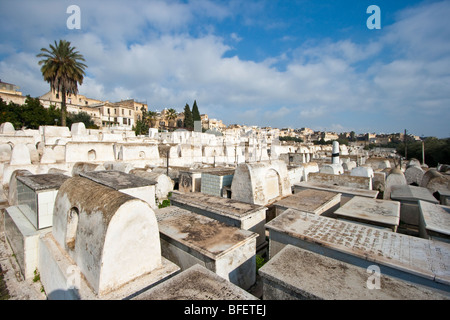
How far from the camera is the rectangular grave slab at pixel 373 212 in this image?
16.4ft

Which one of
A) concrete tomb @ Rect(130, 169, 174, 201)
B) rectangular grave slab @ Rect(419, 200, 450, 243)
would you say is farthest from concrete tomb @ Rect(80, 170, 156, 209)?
rectangular grave slab @ Rect(419, 200, 450, 243)

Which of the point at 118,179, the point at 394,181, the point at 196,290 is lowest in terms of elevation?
the point at 196,290

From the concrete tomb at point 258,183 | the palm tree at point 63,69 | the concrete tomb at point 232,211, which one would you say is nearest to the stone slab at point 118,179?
the concrete tomb at point 232,211

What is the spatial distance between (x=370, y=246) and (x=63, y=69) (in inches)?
1256

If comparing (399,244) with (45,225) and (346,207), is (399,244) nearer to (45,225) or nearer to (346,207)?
Answer: (346,207)

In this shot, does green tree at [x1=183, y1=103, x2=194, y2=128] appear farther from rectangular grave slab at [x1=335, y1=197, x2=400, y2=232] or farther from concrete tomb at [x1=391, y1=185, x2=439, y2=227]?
rectangular grave slab at [x1=335, y1=197, x2=400, y2=232]

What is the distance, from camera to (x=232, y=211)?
5871mm

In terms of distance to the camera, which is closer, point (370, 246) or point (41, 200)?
point (370, 246)

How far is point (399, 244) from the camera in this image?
377 centimetres

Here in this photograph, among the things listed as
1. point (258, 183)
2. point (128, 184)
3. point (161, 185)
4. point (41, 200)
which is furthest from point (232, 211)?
point (161, 185)

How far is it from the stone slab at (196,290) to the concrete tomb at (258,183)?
191 inches

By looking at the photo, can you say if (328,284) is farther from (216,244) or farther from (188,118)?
(188,118)

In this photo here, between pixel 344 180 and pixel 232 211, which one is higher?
pixel 344 180
